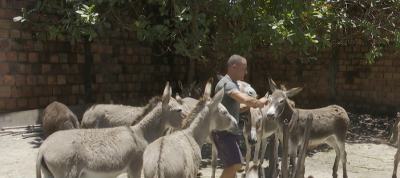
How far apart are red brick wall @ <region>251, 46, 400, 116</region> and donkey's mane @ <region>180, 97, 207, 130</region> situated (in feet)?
23.8

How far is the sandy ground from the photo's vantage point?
22.6 ft

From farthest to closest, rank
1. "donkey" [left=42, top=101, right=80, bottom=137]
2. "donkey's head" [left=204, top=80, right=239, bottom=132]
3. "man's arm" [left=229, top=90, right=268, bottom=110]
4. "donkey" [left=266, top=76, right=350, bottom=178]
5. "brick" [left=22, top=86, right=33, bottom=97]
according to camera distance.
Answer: "brick" [left=22, top=86, right=33, bottom=97], "donkey" [left=42, top=101, right=80, bottom=137], "donkey" [left=266, top=76, right=350, bottom=178], "donkey's head" [left=204, top=80, right=239, bottom=132], "man's arm" [left=229, top=90, right=268, bottom=110]

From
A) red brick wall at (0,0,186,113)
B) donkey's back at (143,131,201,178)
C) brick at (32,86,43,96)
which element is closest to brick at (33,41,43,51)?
red brick wall at (0,0,186,113)

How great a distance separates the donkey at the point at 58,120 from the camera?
7062 millimetres

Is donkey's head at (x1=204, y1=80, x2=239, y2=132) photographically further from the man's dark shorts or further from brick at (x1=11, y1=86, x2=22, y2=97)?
brick at (x1=11, y1=86, x2=22, y2=97)

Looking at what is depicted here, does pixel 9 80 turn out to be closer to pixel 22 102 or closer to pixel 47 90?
pixel 22 102

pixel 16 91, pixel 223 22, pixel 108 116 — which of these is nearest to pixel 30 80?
pixel 16 91

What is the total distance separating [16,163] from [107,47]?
4821 millimetres

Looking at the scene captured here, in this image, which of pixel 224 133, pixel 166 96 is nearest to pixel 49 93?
pixel 166 96

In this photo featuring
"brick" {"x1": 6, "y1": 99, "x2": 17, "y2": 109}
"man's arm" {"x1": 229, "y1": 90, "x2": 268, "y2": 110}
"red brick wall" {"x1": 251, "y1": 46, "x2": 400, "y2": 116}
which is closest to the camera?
"man's arm" {"x1": 229, "y1": 90, "x2": 268, "y2": 110}

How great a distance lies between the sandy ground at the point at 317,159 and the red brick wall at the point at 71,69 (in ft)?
4.31

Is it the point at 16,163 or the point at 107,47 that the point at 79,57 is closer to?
the point at 107,47

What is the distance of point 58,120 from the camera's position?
7.13 meters

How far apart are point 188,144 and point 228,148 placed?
790 mm
